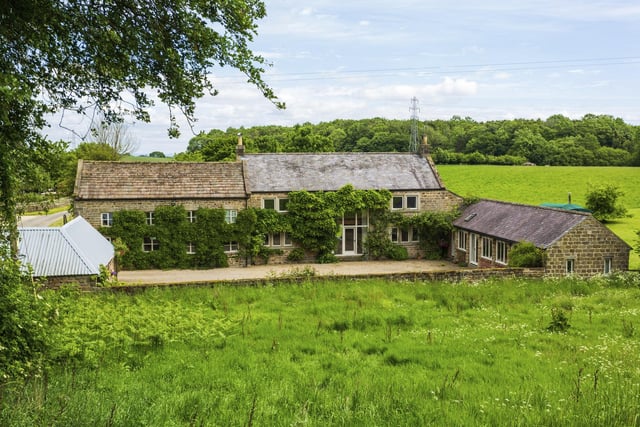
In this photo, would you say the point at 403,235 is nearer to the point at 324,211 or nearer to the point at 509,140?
the point at 324,211

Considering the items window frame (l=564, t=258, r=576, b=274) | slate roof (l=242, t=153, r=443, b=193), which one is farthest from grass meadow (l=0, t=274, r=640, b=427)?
slate roof (l=242, t=153, r=443, b=193)

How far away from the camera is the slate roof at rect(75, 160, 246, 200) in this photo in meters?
34.8

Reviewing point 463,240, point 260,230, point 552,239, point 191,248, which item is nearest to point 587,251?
point 552,239

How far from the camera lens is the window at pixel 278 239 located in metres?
37.8

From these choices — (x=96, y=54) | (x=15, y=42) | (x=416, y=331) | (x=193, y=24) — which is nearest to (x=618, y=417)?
(x=416, y=331)

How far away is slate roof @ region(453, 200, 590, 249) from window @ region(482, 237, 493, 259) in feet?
1.84

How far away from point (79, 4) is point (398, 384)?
26.4 feet

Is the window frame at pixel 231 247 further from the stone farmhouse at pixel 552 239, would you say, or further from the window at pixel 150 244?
the stone farmhouse at pixel 552 239

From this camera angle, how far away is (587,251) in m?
28.2

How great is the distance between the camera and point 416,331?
14164 mm

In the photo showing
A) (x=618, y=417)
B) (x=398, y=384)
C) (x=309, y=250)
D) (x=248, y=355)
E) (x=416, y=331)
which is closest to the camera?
(x=618, y=417)

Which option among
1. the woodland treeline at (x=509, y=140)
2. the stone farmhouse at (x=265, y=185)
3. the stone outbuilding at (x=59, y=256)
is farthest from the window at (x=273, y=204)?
the woodland treeline at (x=509, y=140)

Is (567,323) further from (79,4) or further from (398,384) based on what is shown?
(79,4)

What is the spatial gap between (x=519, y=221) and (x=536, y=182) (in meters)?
43.0
